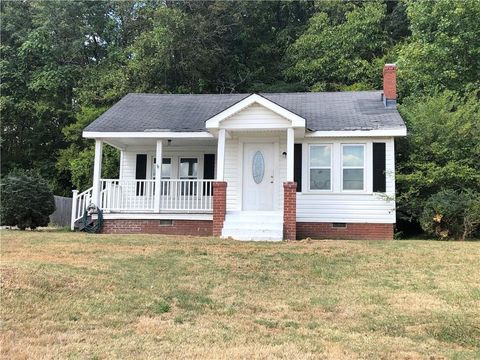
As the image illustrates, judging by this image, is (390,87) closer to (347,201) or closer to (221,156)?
(347,201)

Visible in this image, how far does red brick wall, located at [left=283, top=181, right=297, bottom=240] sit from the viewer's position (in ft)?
41.0

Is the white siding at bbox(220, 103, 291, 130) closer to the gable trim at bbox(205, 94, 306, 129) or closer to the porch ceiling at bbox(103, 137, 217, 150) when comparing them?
the gable trim at bbox(205, 94, 306, 129)

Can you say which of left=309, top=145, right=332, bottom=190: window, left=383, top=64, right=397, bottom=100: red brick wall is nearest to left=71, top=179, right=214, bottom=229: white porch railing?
left=309, top=145, right=332, bottom=190: window

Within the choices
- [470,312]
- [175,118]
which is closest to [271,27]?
[175,118]

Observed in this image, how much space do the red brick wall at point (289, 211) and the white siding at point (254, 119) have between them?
169 cm

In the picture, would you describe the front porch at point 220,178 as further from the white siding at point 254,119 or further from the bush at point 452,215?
the bush at point 452,215

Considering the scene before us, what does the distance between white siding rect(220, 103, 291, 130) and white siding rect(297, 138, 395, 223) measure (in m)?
1.50

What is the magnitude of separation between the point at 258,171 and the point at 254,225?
8.19ft

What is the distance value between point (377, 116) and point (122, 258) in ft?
30.1

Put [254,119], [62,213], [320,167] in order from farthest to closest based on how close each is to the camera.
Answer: [62,213]
[320,167]
[254,119]

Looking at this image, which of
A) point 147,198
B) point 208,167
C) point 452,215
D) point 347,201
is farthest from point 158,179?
point 452,215

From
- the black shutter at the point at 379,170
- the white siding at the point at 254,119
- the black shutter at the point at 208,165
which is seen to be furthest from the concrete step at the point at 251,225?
the black shutter at the point at 208,165

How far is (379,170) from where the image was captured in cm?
1372

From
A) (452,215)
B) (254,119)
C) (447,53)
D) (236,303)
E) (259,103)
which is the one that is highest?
(447,53)
